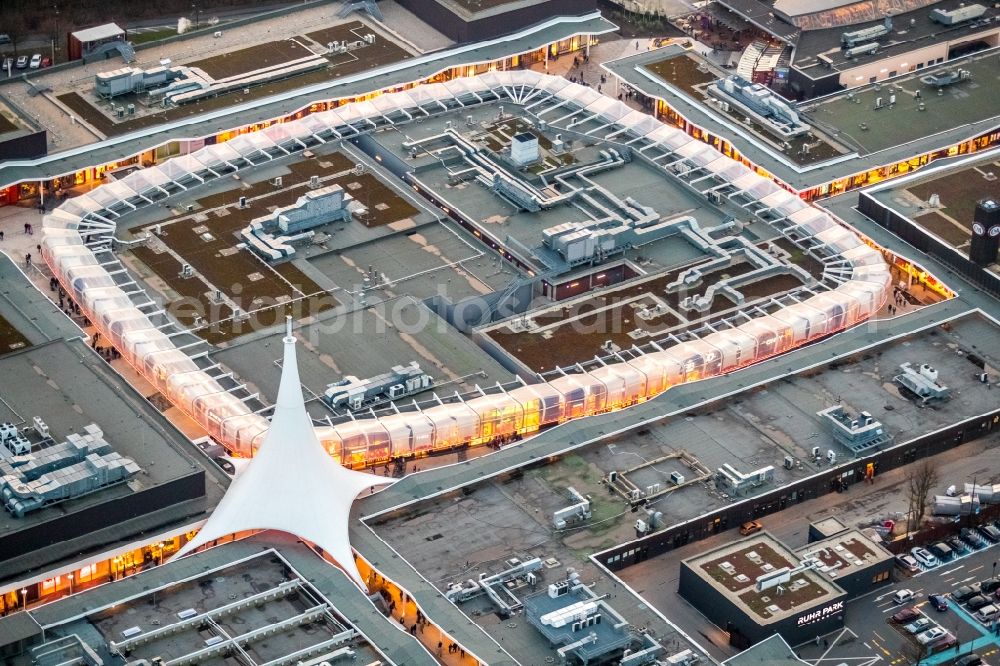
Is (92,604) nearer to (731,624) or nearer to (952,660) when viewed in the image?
(731,624)

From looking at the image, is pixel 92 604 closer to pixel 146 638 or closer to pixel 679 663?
pixel 146 638

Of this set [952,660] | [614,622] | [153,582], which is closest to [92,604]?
[153,582]

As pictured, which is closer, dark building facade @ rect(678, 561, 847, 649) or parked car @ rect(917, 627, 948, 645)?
dark building facade @ rect(678, 561, 847, 649)

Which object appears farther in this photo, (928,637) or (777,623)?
(928,637)

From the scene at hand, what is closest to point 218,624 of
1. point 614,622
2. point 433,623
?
point 433,623

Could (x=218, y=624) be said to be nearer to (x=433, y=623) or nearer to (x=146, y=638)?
(x=146, y=638)

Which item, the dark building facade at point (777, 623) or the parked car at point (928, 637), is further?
the parked car at point (928, 637)

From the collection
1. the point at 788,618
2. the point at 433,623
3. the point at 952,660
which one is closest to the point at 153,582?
the point at 433,623

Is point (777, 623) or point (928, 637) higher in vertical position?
point (777, 623)
